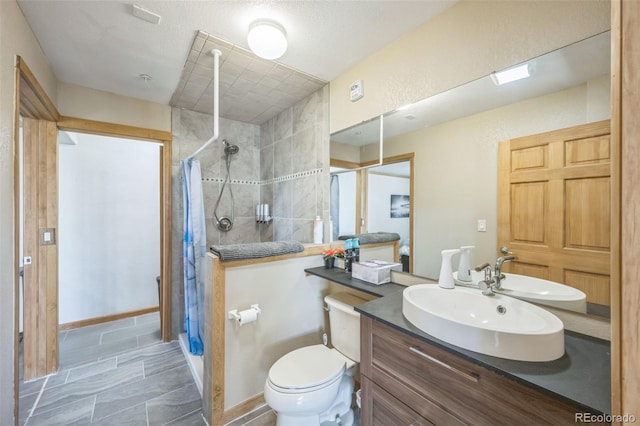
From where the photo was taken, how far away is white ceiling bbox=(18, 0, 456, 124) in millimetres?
1333

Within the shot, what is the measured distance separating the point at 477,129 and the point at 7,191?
7.57 ft

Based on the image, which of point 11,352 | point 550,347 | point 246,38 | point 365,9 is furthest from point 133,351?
point 365,9

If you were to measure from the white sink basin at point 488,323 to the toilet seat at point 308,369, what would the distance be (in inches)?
24.0

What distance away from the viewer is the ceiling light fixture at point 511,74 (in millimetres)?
1117

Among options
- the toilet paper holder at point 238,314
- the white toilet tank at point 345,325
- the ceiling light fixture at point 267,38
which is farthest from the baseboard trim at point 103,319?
the ceiling light fixture at point 267,38

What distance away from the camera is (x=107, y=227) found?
3025 millimetres

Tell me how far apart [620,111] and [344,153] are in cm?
167

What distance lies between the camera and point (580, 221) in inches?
38.8

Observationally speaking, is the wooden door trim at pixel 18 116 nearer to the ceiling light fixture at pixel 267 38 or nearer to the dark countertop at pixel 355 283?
the ceiling light fixture at pixel 267 38

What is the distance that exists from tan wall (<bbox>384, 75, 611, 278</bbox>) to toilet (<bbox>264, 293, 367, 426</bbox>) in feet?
1.90

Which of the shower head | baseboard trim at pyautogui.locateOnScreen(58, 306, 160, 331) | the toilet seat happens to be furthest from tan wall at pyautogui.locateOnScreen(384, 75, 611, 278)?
baseboard trim at pyautogui.locateOnScreen(58, 306, 160, 331)

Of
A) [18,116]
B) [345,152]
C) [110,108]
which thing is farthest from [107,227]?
[345,152]

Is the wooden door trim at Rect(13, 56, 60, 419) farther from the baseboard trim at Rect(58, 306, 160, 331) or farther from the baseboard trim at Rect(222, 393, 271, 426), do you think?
the baseboard trim at Rect(58, 306, 160, 331)

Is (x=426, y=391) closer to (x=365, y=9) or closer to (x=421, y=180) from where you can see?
(x=421, y=180)
